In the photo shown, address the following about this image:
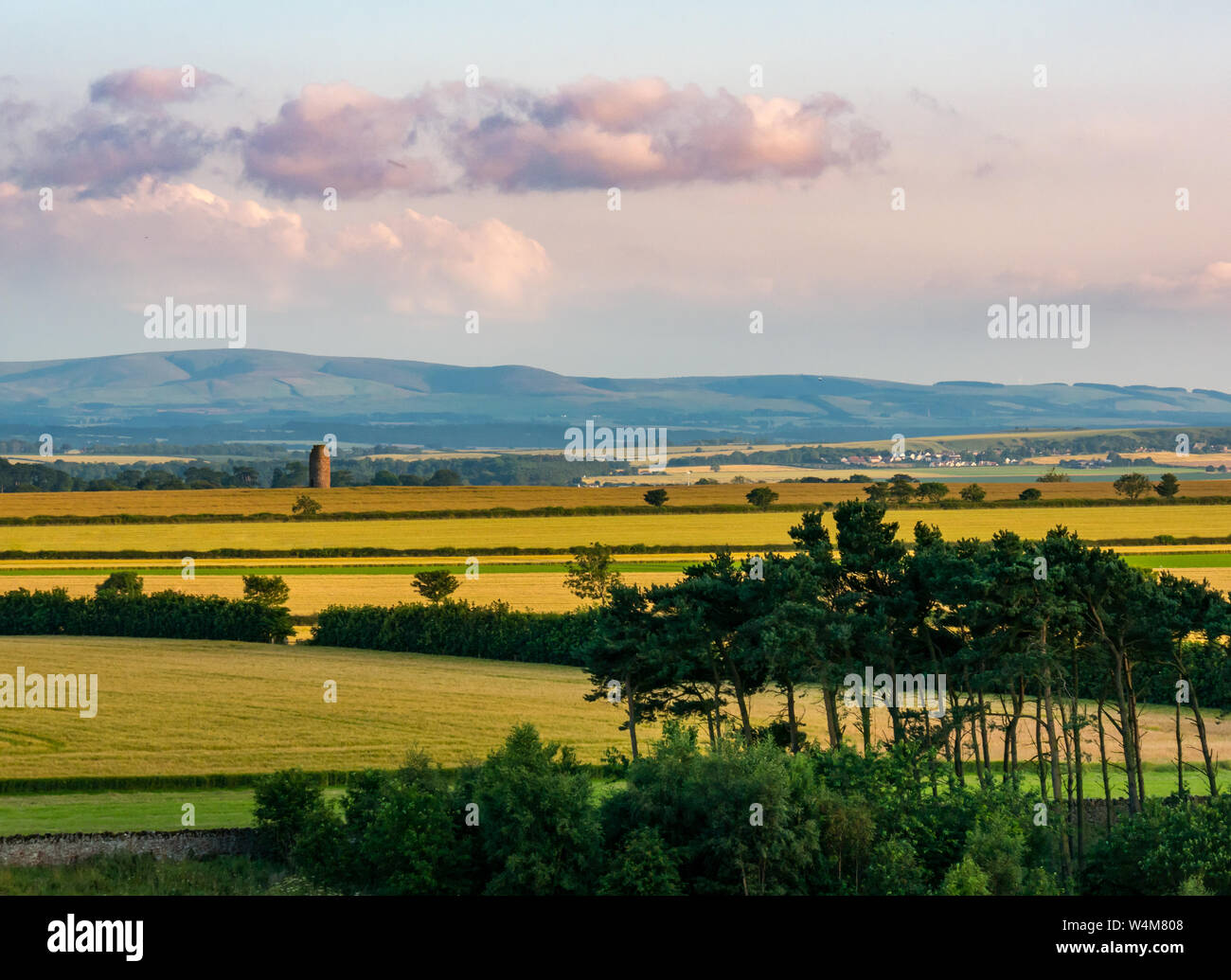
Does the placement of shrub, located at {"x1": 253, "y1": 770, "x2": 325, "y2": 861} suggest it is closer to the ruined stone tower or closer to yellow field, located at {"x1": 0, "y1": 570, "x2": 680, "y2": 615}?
yellow field, located at {"x1": 0, "y1": 570, "x2": 680, "y2": 615}

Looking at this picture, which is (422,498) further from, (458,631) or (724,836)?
(724,836)

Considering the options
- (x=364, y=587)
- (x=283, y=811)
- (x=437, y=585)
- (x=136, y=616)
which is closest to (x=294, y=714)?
(x=437, y=585)

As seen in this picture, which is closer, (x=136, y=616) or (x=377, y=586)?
(x=136, y=616)

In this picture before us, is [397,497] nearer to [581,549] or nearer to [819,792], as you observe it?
[581,549]

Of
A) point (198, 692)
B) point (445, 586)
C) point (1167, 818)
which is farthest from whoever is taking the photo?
point (445, 586)

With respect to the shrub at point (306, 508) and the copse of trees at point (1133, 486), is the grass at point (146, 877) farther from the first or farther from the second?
the copse of trees at point (1133, 486)
